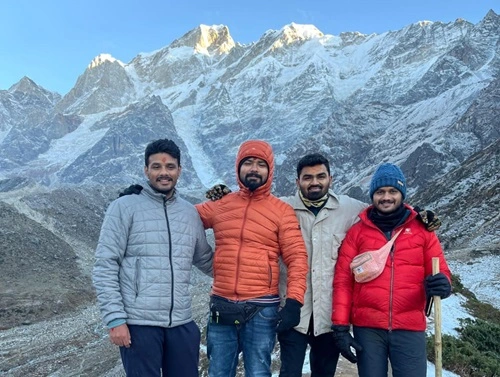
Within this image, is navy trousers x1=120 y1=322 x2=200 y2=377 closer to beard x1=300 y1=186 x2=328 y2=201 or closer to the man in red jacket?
the man in red jacket

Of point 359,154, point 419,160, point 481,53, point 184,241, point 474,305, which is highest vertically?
point 481,53

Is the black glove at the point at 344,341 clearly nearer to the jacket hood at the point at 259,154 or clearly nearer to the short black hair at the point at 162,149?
the jacket hood at the point at 259,154

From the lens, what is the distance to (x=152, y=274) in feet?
16.0

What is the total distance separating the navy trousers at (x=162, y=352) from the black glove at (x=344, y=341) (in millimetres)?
1594

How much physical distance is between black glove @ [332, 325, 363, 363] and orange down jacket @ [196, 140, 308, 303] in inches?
20.8

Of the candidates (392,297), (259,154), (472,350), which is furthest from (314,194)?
(472,350)

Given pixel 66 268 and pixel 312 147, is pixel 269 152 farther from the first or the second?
pixel 312 147

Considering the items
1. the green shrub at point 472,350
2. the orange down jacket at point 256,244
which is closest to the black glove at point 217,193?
the orange down jacket at point 256,244

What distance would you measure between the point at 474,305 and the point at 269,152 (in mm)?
13519

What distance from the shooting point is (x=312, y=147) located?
16700 cm

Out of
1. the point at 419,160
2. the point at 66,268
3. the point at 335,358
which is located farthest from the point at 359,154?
the point at 335,358

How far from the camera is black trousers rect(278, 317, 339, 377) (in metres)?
5.17

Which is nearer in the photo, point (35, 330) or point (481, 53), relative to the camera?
point (35, 330)

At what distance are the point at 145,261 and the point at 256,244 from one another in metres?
1.23
